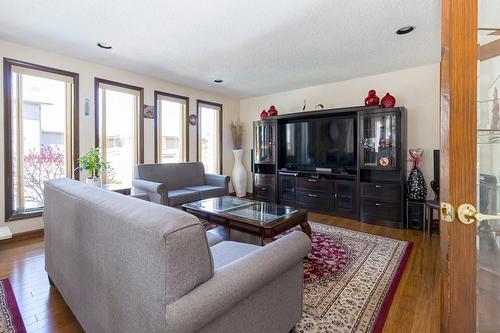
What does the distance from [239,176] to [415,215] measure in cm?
328

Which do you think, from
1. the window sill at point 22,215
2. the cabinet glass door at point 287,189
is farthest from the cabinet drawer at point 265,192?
the window sill at point 22,215

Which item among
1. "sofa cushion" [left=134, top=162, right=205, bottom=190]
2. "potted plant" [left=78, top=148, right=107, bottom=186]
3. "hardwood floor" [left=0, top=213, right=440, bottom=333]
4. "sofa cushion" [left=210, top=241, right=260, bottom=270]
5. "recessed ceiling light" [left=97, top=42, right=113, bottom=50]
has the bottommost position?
"hardwood floor" [left=0, top=213, right=440, bottom=333]

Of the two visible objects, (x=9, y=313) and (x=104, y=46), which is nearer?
(x=9, y=313)

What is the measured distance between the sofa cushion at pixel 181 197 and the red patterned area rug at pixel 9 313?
70.5 inches

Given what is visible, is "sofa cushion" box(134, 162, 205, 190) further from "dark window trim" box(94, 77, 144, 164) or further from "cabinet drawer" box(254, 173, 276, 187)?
"cabinet drawer" box(254, 173, 276, 187)

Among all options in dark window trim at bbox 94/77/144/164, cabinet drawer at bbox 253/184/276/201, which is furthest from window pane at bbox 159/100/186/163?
cabinet drawer at bbox 253/184/276/201

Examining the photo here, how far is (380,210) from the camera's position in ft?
11.8

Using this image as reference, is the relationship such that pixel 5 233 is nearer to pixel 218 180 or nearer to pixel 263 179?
pixel 218 180

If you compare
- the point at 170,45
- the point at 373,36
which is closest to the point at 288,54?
the point at 373,36

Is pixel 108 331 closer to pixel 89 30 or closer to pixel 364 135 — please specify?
pixel 89 30

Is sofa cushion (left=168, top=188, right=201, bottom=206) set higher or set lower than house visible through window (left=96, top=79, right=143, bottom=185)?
lower

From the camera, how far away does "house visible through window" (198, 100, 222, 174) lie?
523 cm

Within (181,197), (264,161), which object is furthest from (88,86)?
(264,161)

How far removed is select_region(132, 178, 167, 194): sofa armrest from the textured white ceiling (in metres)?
1.71
